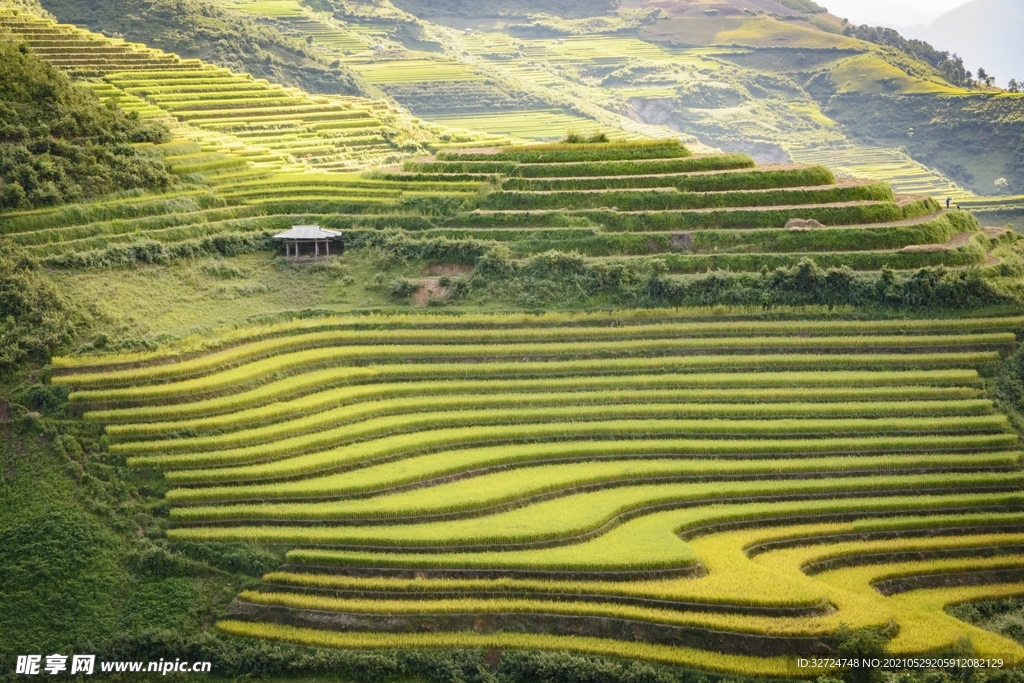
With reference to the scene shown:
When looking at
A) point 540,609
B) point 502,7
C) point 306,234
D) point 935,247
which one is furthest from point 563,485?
point 502,7

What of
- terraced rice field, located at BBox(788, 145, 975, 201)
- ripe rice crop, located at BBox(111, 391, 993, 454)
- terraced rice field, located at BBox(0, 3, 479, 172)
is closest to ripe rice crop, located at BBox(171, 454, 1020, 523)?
ripe rice crop, located at BBox(111, 391, 993, 454)

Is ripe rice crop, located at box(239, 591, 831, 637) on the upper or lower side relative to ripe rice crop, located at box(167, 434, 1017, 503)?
lower

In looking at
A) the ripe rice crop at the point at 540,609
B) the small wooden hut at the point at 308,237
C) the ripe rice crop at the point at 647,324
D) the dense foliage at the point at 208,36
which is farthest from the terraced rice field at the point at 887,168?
the ripe rice crop at the point at 540,609

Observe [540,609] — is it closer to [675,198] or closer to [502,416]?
[502,416]

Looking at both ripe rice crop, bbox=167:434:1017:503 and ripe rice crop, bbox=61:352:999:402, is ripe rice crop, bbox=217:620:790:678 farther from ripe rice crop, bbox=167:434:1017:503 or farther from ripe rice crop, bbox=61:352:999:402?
ripe rice crop, bbox=61:352:999:402

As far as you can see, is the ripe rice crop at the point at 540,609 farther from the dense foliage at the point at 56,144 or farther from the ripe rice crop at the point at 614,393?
the dense foliage at the point at 56,144

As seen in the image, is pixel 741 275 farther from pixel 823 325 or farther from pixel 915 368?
pixel 915 368

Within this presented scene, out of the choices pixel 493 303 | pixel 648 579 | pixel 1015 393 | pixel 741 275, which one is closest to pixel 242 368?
pixel 493 303
